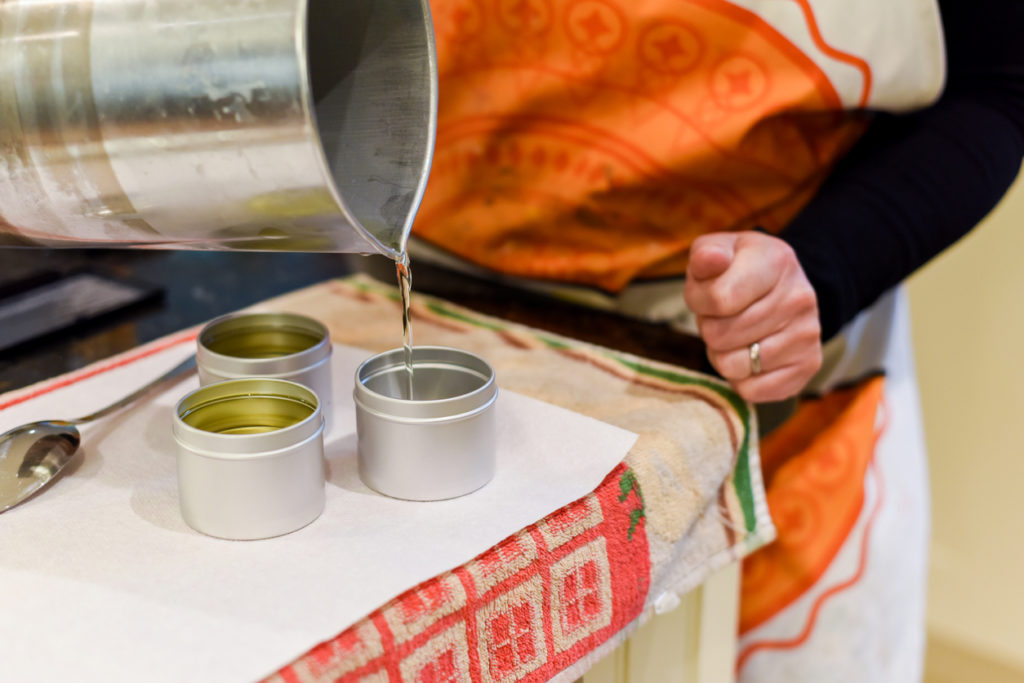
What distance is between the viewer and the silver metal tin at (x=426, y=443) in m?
0.44

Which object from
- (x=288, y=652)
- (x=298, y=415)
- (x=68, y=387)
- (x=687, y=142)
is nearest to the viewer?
(x=288, y=652)

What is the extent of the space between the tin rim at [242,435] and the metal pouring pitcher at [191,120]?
7 centimetres

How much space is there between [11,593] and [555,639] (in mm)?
240

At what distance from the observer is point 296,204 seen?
36 cm

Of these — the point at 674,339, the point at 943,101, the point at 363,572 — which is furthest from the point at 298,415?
the point at 943,101

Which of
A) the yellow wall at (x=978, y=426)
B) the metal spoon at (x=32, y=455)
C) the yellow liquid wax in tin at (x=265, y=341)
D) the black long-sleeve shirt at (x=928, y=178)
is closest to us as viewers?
the metal spoon at (x=32, y=455)

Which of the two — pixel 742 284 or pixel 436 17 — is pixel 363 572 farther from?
pixel 436 17

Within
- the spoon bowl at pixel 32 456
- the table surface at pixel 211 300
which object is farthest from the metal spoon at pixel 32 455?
the table surface at pixel 211 300

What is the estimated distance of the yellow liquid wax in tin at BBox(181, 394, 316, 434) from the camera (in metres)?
0.46

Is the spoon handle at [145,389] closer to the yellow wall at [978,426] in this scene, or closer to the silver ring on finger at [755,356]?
the silver ring on finger at [755,356]

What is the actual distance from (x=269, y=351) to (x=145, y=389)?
7cm

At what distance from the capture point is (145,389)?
0.54 meters

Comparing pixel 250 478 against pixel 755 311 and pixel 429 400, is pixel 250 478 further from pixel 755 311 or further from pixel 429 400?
pixel 755 311

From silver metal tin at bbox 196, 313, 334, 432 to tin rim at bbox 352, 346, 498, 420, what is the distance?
0.03m
